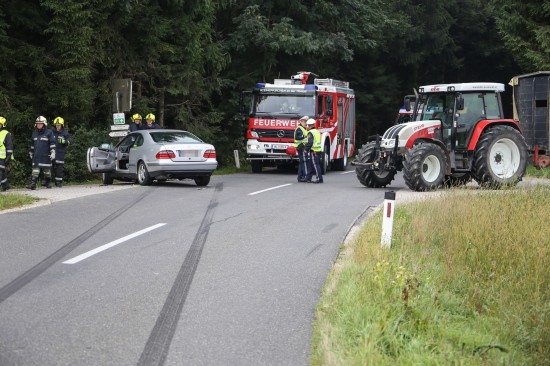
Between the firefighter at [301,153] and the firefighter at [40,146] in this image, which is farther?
the firefighter at [301,153]

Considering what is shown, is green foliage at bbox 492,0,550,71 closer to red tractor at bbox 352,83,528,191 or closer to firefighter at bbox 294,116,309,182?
firefighter at bbox 294,116,309,182

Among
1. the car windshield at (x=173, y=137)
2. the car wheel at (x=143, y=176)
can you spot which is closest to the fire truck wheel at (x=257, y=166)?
the car windshield at (x=173, y=137)

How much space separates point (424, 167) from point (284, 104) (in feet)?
31.5

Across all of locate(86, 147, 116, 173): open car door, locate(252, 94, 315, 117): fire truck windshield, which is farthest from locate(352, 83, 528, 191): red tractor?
locate(252, 94, 315, 117): fire truck windshield

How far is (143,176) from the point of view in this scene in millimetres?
21094

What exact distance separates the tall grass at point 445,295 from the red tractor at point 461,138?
693cm

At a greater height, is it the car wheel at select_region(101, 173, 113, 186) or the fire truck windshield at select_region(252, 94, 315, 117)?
the fire truck windshield at select_region(252, 94, 315, 117)

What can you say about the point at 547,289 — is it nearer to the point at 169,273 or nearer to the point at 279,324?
the point at 279,324

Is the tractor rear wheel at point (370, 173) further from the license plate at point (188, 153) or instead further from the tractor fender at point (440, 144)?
the license plate at point (188, 153)

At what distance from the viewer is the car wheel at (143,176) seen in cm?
2089

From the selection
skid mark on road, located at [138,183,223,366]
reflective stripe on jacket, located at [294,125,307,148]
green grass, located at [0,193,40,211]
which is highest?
reflective stripe on jacket, located at [294,125,307,148]

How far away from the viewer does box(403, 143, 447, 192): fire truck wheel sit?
59.1ft

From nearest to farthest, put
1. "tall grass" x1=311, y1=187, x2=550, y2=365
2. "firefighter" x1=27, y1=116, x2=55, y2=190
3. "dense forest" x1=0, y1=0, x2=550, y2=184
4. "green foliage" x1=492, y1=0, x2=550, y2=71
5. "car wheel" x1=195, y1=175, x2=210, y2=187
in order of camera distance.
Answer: "tall grass" x1=311, y1=187, x2=550, y2=365
"firefighter" x1=27, y1=116, x2=55, y2=190
"car wheel" x1=195, y1=175, x2=210, y2=187
"dense forest" x1=0, y1=0, x2=550, y2=184
"green foliage" x1=492, y1=0, x2=550, y2=71

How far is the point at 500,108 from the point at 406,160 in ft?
9.55
